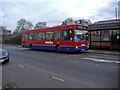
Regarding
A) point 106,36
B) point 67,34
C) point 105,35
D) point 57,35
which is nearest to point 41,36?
point 57,35

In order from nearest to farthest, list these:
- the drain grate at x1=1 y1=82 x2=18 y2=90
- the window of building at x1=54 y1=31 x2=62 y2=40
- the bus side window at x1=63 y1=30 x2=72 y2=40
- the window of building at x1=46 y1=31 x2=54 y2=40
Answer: the drain grate at x1=1 y1=82 x2=18 y2=90 < the bus side window at x1=63 y1=30 x2=72 y2=40 < the window of building at x1=54 y1=31 x2=62 y2=40 < the window of building at x1=46 y1=31 x2=54 y2=40

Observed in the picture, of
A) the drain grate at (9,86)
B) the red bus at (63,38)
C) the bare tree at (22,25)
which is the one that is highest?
the bare tree at (22,25)

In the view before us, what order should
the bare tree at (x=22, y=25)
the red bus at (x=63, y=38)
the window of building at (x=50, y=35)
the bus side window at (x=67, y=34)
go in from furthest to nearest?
the bare tree at (x=22, y=25)
the window of building at (x=50, y=35)
the bus side window at (x=67, y=34)
the red bus at (x=63, y=38)

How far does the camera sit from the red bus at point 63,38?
22609 mm

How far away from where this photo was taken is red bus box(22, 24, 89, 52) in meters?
22.6

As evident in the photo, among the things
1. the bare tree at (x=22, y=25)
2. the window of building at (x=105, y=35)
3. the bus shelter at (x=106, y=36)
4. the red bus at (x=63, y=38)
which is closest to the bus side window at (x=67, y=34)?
the red bus at (x=63, y=38)

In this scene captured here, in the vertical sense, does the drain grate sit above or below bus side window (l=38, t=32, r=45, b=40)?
below

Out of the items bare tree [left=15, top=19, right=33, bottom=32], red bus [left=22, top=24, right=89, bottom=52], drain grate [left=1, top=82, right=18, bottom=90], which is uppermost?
bare tree [left=15, top=19, right=33, bottom=32]

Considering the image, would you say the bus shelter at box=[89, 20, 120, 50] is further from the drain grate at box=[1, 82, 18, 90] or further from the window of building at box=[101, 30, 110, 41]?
the drain grate at box=[1, 82, 18, 90]

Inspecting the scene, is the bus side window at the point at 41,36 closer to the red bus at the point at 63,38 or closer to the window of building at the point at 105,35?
the red bus at the point at 63,38

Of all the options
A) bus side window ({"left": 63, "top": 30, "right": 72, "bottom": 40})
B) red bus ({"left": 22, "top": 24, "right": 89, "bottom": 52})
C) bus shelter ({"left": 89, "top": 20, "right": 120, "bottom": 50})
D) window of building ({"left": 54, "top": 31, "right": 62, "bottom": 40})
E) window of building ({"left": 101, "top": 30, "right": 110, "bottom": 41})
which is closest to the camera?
red bus ({"left": 22, "top": 24, "right": 89, "bottom": 52})

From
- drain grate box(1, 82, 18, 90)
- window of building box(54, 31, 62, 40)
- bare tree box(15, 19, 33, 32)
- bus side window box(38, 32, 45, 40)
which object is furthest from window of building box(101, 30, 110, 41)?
bare tree box(15, 19, 33, 32)

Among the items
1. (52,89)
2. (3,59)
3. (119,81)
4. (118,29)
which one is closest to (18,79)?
(52,89)

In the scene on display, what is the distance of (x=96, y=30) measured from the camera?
27.1m
